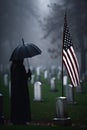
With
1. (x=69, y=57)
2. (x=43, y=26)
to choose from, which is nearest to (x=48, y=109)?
(x=69, y=57)

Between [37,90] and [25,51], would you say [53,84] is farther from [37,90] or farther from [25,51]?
[25,51]

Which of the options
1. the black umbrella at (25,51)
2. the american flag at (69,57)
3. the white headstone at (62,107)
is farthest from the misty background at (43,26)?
the white headstone at (62,107)

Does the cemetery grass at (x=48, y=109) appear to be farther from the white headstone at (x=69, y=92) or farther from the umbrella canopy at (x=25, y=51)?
the umbrella canopy at (x=25, y=51)

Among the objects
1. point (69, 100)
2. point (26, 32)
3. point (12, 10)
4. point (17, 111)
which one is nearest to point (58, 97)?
point (69, 100)

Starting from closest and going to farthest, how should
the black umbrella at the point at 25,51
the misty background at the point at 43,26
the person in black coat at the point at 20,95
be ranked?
the black umbrella at the point at 25,51, the person in black coat at the point at 20,95, the misty background at the point at 43,26

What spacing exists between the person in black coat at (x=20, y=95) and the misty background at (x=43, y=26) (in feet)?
1.07

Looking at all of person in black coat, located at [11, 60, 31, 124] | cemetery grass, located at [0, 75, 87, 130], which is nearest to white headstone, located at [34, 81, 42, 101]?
cemetery grass, located at [0, 75, 87, 130]

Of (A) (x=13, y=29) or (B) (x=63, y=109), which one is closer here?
(B) (x=63, y=109)

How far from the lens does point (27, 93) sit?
8945mm

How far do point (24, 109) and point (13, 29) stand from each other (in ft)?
5.53

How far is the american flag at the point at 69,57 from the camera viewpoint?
877cm

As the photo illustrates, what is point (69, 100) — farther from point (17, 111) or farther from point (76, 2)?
point (76, 2)

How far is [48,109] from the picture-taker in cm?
890

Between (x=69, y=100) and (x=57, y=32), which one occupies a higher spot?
(x=57, y=32)
